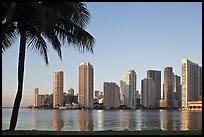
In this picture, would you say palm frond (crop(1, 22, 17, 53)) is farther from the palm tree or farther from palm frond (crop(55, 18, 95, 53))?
palm frond (crop(55, 18, 95, 53))

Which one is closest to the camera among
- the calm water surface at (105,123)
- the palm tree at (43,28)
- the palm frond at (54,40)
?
the palm tree at (43,28)

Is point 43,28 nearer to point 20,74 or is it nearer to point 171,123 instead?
point 20,74

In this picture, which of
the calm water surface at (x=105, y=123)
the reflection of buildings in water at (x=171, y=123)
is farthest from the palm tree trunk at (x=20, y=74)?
the reflection of buildings in water at (x=171, y=123)

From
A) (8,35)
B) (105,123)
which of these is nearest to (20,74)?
(8,35)

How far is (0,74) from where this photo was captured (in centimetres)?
1234

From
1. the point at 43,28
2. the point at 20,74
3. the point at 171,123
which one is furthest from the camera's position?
the point at 171,123

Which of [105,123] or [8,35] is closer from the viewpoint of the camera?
[8,35]

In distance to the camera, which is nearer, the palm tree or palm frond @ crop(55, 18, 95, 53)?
the palm tree

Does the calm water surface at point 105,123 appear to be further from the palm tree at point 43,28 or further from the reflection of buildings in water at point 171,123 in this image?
the palm tree at point 43,28

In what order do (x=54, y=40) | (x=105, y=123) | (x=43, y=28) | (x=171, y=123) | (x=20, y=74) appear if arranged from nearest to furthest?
(x=43, y=28)
(x=20, y=74)
(x=54, y=40)
(x=105, y=123)
(x=171, y=123)

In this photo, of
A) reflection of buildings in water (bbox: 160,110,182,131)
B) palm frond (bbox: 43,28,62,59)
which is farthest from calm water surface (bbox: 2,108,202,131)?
palm frond (bbox: 43,28,62,59)

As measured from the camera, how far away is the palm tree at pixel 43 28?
13.4 m

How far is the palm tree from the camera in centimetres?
1339

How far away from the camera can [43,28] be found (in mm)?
13188
